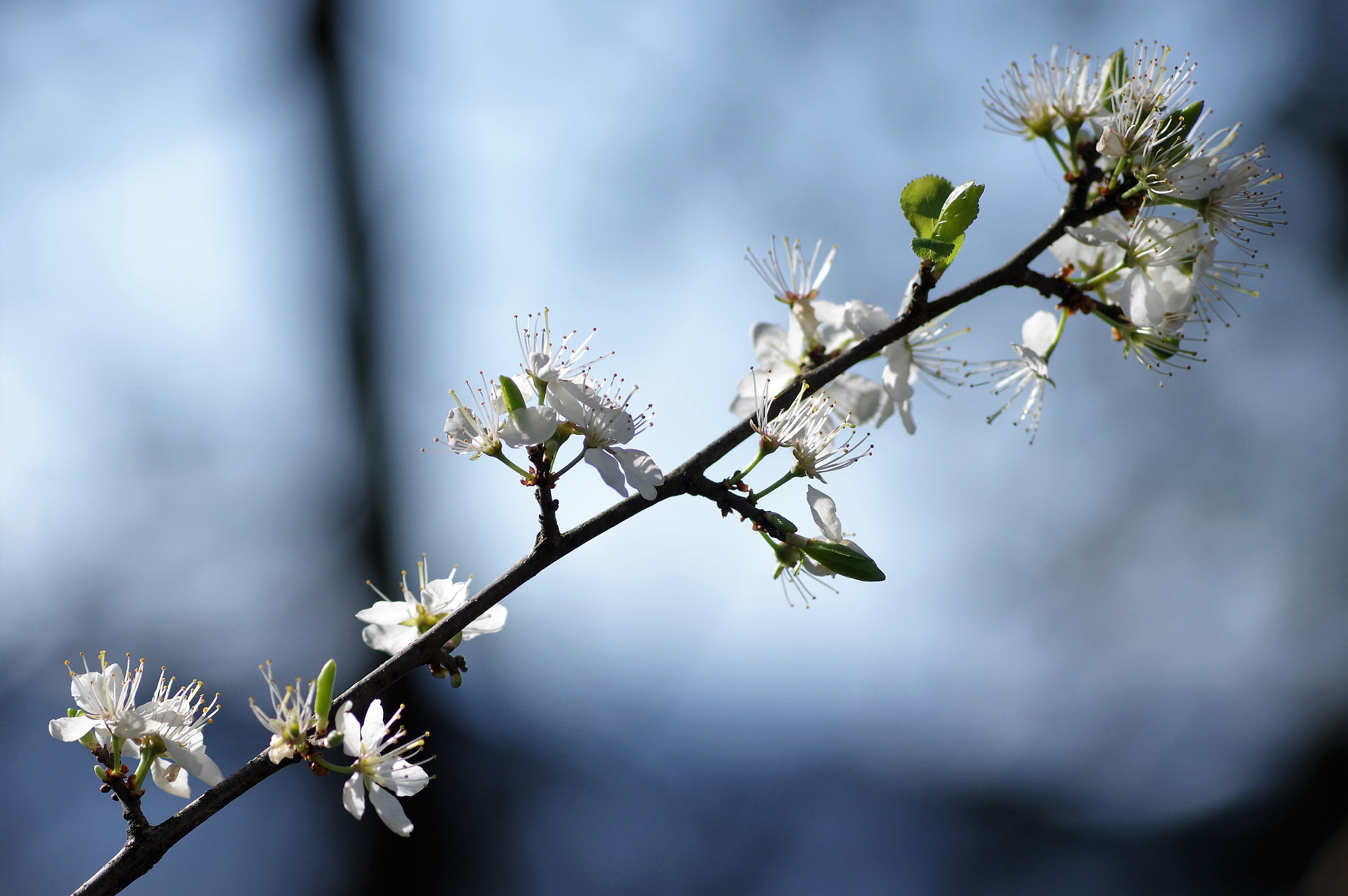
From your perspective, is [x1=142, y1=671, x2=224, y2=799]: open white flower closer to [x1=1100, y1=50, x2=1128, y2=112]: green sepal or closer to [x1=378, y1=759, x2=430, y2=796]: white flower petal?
[x1=378, y1=759, x2=430, y2=796]: white flower petal

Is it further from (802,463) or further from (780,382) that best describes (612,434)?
(780,382)

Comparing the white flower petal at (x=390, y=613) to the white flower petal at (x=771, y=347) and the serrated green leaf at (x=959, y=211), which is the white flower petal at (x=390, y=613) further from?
the serrated green leaf at (x=959, y=211)

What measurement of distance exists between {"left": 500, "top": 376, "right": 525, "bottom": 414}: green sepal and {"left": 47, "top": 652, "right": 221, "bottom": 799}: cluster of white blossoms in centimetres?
43

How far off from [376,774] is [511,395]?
16.6 inches

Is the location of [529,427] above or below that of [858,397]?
above

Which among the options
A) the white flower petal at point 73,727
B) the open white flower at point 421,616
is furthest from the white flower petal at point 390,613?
the white flower petal at point 73,727

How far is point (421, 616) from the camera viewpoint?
3.36 feet

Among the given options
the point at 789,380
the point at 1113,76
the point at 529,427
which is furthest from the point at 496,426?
the point at 1113,76

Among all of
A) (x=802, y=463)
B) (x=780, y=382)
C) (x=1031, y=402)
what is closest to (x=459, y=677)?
(x=802, y=463)

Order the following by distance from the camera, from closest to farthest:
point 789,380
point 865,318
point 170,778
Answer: point 170,778 < point 865,318 < point 789,380

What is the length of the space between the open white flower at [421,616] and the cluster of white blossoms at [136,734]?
199 millimetres

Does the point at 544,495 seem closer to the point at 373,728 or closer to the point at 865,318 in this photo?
the point at 373,728

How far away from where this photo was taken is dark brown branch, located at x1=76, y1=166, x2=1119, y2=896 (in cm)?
73

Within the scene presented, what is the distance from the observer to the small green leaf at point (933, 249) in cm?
91
